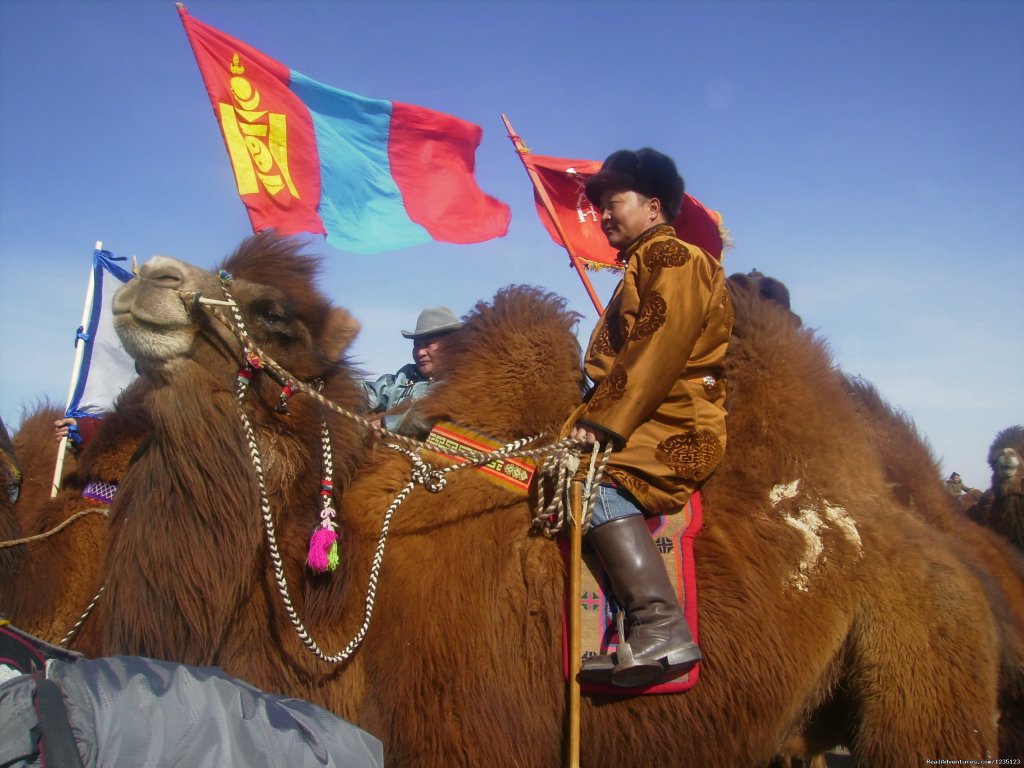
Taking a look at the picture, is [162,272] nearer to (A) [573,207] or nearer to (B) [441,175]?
(B) [441,175]

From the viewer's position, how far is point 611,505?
2893mm

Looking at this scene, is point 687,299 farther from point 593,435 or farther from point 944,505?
point 944,505

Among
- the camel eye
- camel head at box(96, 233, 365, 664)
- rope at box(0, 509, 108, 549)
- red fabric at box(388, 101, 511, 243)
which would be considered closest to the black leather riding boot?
camel head at box(96, 233, 365, 664)

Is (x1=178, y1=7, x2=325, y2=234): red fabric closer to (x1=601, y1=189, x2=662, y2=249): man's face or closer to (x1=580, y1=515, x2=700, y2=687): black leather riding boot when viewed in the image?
(x1=601, y1=189, x2=662, y2=249): man's face

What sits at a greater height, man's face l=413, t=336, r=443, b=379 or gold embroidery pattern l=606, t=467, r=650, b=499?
man's face l=413, t=336, r=443, b=379

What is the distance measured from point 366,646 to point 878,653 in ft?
6.89

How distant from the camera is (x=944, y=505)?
17.3ft

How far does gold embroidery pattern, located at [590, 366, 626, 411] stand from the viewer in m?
2.87

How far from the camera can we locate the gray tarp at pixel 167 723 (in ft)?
5.19

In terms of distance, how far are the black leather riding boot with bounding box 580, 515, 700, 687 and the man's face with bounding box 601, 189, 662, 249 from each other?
1.33m

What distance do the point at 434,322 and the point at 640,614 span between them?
385 centimetres

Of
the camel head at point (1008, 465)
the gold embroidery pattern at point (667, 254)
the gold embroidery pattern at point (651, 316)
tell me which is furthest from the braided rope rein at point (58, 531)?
the camel head at point (1008, 465)

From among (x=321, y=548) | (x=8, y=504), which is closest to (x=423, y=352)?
(x=8, y=504)

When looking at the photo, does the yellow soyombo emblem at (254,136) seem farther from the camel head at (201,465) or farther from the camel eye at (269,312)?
the camel head at (201,465)
